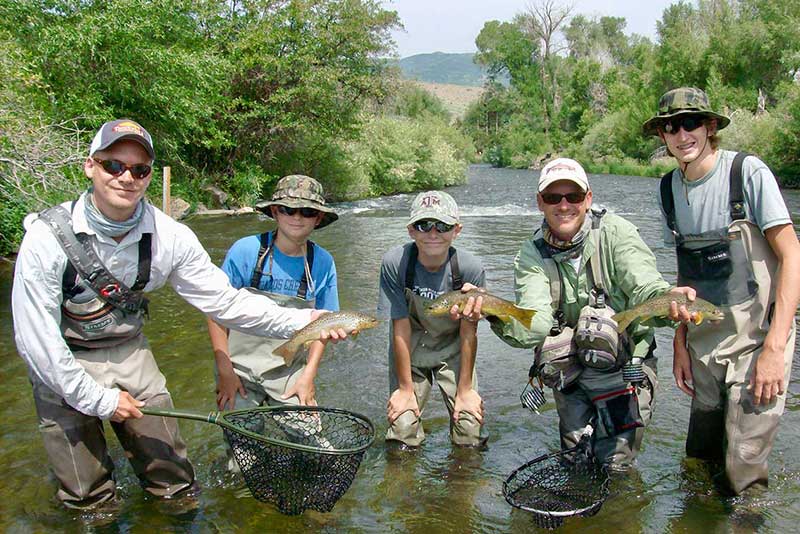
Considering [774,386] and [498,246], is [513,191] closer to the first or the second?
[498,246]

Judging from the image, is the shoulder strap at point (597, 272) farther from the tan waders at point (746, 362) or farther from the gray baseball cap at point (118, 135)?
the gray baseball cap at point (118, 135)

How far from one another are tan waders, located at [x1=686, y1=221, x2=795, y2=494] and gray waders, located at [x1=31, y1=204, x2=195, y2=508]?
136 inches

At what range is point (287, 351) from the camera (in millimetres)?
4402

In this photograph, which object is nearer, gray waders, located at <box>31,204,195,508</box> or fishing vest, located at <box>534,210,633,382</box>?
gray waders, located at <box>31,204,195,508</box>

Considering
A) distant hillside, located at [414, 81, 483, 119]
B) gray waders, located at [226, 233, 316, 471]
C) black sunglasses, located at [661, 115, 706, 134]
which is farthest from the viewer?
distant hillside, located at [414, 81, 483, 119]

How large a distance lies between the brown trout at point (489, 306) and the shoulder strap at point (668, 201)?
3.71 feet

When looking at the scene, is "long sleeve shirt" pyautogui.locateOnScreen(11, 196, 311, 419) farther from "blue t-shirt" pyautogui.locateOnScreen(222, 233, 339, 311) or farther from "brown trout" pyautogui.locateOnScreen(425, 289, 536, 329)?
"brown trout" pyautogui.locateOnScreen(425, 289, 536, 329)

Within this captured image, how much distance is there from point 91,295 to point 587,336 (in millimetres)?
2943

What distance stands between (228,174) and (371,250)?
1376 cm

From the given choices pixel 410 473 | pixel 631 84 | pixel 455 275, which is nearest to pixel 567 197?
pixel 455 275

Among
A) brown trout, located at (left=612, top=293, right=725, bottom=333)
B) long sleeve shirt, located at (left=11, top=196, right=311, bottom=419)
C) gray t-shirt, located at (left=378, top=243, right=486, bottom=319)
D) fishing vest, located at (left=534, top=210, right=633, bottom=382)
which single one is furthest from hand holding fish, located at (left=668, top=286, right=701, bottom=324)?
long sleeve shirt, located at (left=11, top=196, right=311, bottom=419)

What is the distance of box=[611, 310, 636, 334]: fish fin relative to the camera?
4094mm

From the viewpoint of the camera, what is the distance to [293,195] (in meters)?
4.68

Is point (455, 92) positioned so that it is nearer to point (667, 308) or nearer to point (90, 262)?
point (667, 308)
